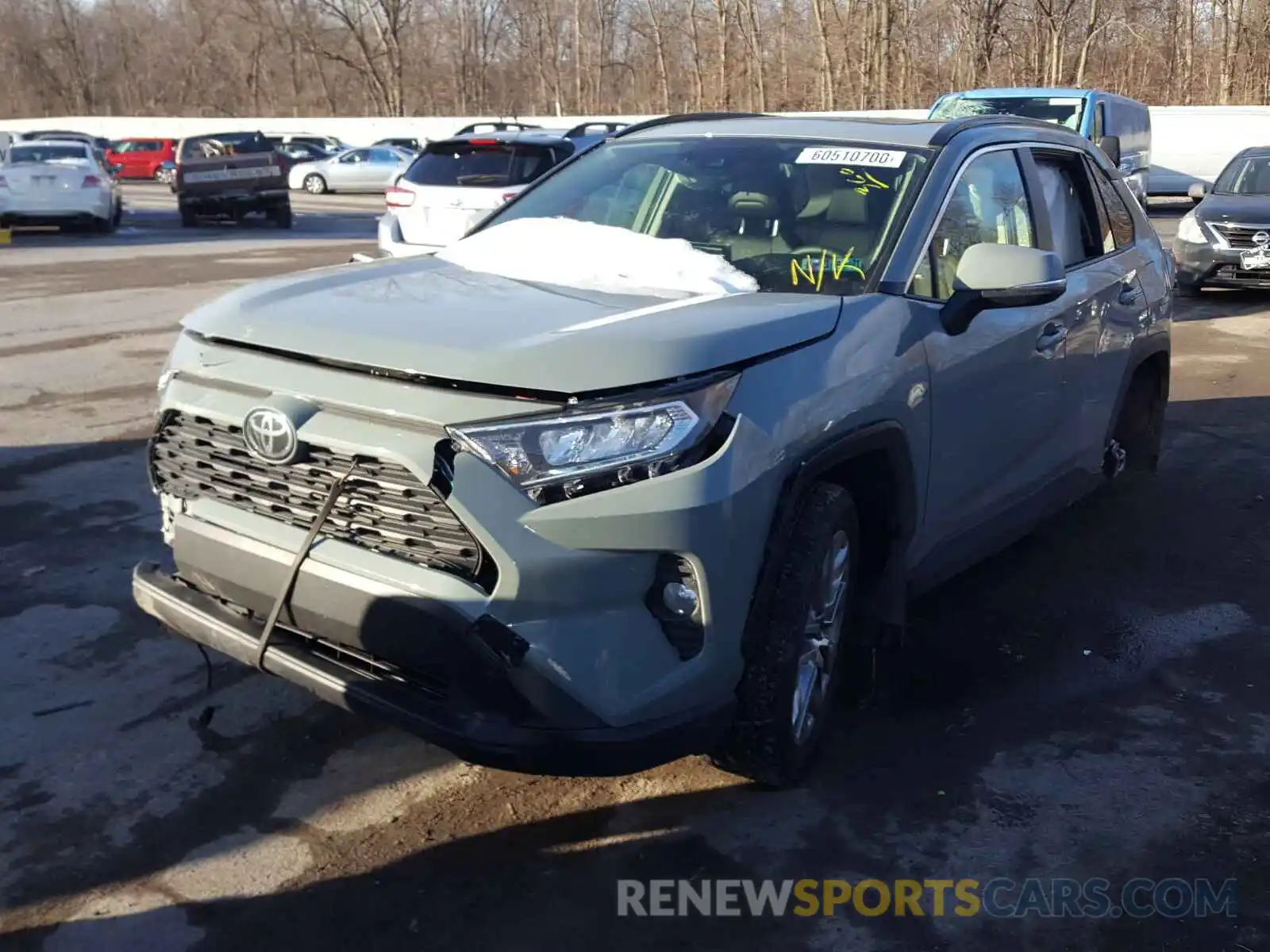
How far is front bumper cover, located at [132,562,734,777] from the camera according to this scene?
293 centimetres

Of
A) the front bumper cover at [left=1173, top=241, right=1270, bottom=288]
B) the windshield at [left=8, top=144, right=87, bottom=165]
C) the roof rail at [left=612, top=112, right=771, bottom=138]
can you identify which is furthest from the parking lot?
the windshield at [left=8, top=144, right=87, bottom=165]

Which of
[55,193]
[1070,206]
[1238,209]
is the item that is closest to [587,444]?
[1070,206]

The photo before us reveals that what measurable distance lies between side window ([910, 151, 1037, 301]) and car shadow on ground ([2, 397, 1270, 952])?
1349 mm

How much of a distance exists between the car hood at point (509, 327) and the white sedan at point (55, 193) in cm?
1889

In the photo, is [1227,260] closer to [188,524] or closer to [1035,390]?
[1035,390]

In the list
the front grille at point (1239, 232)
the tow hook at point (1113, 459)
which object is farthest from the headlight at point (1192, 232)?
the tow hook at point (1113, 459)

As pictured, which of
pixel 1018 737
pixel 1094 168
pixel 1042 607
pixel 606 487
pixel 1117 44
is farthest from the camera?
pixel 1117 44

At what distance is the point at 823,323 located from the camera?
11.6ft

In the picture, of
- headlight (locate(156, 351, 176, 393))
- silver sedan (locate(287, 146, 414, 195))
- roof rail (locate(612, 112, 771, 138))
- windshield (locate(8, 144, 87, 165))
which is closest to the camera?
headlight (locate(156, 351, 176, 393))

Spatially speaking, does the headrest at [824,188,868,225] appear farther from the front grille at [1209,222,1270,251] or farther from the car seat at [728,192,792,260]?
the front grille at [1209,222,1270,251]

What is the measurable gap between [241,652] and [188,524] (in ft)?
1.35

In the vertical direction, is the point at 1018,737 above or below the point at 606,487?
below

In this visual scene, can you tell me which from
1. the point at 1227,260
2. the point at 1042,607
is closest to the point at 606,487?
the point at 1042,607

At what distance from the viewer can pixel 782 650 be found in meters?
3.38
